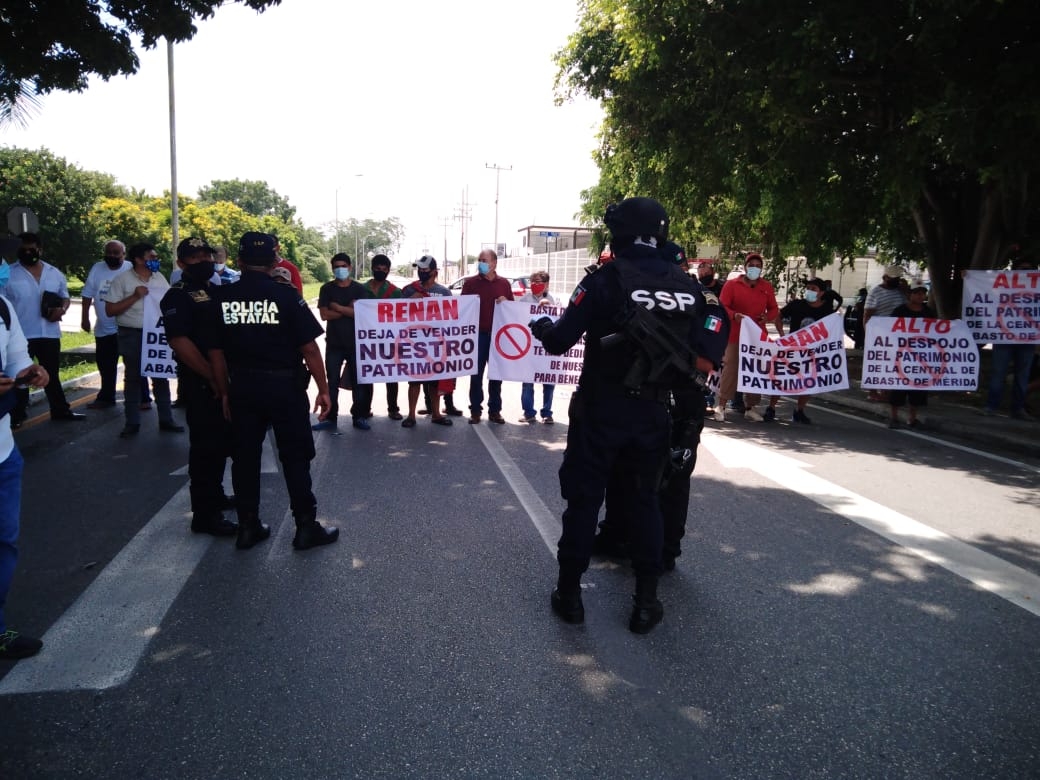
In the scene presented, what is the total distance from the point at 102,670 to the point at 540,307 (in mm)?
6737

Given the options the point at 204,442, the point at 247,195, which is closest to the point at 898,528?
the point at 204,442

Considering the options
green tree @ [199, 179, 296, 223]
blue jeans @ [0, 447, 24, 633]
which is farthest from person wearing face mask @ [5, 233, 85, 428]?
green tree @ [199, 179, 296, 223]

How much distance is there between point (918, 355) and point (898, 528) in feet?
16.6

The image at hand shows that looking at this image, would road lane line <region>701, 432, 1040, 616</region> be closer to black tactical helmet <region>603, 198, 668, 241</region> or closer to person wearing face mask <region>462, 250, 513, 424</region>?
person wearing face mask <region>462, 250, 513, 424</region>

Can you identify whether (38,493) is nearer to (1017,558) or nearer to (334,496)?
(334,496)

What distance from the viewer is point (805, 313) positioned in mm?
10031

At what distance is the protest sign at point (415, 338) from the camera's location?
8797 millimetres

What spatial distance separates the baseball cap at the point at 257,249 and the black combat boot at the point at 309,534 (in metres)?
1.60

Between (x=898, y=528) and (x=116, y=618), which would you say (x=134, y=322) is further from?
(x=898, y=528)

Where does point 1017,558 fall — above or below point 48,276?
below

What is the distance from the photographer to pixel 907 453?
812 centimetres

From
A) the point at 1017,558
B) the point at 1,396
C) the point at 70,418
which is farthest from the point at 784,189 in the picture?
the point at 1,396

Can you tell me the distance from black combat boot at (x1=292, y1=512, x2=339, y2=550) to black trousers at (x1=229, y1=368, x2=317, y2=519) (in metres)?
0.03

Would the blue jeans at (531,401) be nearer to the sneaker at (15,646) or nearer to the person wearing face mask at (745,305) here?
the person wearing face mask at (745,305)
